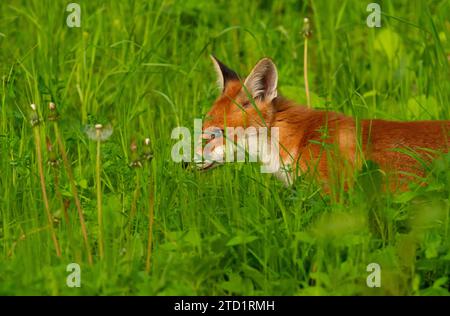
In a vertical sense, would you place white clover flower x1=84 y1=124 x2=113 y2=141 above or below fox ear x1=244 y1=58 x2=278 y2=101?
below

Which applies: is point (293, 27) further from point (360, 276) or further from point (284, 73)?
point (360, 276)

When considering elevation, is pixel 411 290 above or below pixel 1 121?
below

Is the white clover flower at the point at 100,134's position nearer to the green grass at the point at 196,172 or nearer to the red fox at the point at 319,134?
the green grass at the point at 196,172

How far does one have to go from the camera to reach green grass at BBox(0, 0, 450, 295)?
457cm

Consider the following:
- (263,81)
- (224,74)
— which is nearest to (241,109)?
(263,81)

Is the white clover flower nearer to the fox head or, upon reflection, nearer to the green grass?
the green grass

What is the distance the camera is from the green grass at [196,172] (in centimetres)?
457

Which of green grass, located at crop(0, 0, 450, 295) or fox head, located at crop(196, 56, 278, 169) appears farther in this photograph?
fox head, located at crop(196, 56, 278, 169)

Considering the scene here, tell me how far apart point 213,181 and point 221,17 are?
3446 mm

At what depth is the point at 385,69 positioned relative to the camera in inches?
313

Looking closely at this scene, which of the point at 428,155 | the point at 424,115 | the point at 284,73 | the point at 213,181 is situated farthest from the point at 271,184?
the point at 284,73

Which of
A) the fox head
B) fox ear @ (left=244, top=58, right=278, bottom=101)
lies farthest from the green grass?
fox ear @ (left=244, top=58, right=278, bottom=101)

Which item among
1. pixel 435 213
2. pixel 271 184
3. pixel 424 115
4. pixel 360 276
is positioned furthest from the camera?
pixel 424 115

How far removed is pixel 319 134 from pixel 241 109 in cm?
54
